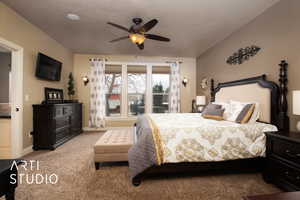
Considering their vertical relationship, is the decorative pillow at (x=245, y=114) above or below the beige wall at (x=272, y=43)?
below

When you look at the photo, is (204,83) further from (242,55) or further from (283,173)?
(283,173)

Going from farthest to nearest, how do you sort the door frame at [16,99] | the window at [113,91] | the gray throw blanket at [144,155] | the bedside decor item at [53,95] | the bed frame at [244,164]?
1. the window at [113,91]
2. the bedside decor item at [53,95]
3. the door frame at [16,99]
4. the bed frame at [244,164]
5. the gray throw blanket at [144,155]

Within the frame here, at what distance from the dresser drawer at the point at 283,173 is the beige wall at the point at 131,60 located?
3.53m

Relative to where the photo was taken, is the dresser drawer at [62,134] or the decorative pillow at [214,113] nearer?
the decorative pillow at [214,113]

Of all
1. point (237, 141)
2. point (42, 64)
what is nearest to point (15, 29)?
point (42, 64)

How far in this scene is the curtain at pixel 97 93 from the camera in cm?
470

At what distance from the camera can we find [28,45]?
2.85 meters

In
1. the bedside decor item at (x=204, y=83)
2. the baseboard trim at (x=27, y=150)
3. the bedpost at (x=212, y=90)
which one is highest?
the bedside decor item at (x=204, y=83)

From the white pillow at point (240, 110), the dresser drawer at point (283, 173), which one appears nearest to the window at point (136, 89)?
the white pillow at point (240, 110)

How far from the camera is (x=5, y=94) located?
145 inches

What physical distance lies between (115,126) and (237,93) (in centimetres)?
386

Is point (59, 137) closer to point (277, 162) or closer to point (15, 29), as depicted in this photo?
point (15, 29)

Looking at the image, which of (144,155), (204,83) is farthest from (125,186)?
(204,83)

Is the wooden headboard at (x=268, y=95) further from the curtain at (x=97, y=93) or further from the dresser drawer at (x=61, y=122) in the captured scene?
the dresser drawer at (x=61, y=122)
